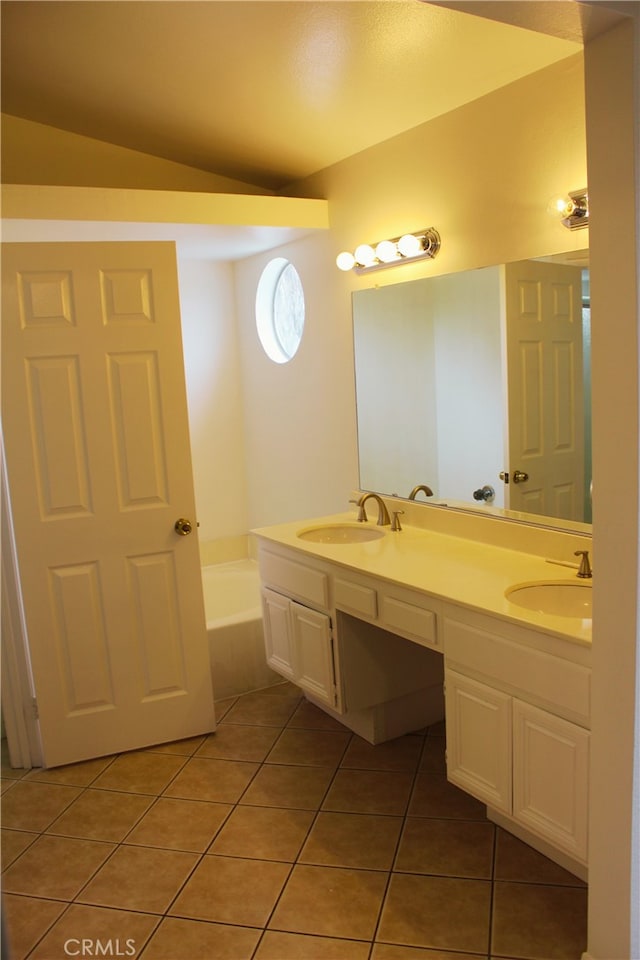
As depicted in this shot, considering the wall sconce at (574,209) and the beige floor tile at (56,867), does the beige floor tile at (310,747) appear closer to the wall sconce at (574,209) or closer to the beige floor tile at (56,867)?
the beige floor tile at (56,867)

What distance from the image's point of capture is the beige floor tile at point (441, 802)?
2.47 m

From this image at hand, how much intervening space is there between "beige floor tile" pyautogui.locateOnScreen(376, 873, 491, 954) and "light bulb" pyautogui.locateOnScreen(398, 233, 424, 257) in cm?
213

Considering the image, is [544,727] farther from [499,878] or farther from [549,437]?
[549,437]

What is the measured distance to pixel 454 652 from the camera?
7.23 feet

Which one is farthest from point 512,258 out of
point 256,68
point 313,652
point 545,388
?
point 313,652

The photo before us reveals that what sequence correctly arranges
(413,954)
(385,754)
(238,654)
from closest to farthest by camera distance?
(413,954)
(385,754)
(238,654)

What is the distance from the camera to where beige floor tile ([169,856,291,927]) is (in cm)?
206

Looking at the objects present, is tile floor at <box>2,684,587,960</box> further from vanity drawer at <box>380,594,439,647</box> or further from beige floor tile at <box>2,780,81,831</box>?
vanity drawer at <box>380,594,439,647</box>

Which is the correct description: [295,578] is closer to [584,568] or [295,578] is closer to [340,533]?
[340,533]

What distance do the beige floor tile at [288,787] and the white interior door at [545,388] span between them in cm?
119

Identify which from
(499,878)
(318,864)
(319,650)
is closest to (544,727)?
(499,878)

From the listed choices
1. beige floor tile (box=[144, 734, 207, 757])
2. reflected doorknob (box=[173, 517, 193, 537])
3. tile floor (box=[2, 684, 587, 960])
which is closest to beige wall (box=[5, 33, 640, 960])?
tile floor (box=[2, 684, 587, 960])

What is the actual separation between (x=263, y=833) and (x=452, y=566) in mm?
1043

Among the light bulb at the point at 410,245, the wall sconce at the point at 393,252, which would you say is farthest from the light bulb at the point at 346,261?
the light bulb at the point at 410,245
